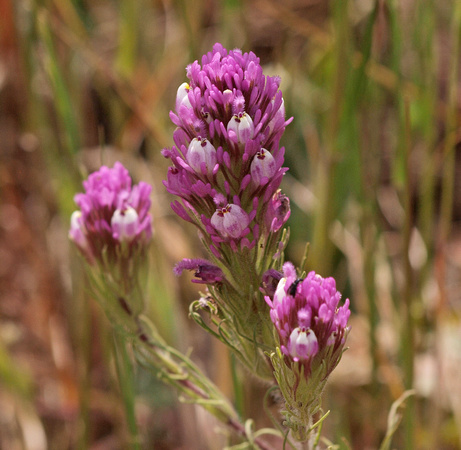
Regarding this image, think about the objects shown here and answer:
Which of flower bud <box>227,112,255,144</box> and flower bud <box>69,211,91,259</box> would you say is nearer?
flower bud <box>227,112,255,144</box>

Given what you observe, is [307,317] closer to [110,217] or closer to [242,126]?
[242,126]

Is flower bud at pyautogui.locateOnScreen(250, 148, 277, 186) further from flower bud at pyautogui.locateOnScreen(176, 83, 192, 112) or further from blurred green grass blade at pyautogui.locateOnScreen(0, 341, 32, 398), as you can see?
blurred green grass blade at pyautogui.locateOnScreen(0, 341, 32, 398)

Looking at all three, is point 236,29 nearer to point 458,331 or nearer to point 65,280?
point 65,280

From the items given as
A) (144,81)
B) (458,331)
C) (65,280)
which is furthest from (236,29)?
(458,331)

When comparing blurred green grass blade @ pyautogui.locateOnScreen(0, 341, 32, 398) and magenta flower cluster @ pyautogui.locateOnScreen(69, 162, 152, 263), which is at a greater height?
magenta flower cluster @ pyautogui.locateOnScreen(69, 162, 152, 263)

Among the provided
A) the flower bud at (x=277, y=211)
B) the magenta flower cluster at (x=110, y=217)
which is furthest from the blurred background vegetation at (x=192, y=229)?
the flower bud at (x=277, y=211)

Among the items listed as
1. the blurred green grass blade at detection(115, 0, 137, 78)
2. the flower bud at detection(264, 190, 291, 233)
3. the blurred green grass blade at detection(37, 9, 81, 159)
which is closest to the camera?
the flower bud at detection(264, 190, 291, 233)

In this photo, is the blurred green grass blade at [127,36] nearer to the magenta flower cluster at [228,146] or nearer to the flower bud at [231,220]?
the magenta flower cluster at [228,146]

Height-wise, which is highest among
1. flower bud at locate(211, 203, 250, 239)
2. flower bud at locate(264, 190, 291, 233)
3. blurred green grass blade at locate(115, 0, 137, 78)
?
blurred green grass blade at locate(115, 0, 137, 78)

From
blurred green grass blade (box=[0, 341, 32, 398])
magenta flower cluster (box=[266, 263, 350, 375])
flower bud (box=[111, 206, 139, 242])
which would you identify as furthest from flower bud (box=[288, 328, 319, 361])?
blurred green grass blade (box=[0, 341, 32, 398])
